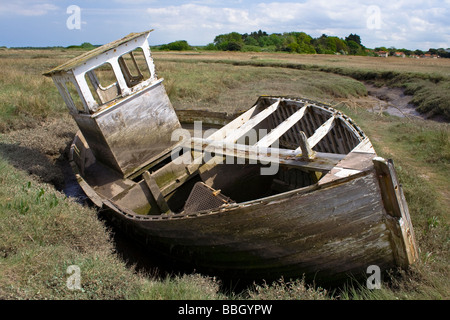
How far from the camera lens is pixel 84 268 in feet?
12.3

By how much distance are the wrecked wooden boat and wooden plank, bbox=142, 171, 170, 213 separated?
19mm

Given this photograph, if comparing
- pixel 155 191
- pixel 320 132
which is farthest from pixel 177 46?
pixel 320 132

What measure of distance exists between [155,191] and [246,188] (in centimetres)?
201

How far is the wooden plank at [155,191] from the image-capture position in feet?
19.2

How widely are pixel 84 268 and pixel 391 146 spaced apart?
368 inches

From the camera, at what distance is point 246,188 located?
682 cm

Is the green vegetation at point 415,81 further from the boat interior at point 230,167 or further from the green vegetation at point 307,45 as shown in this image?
the green vegetation at point 307,45

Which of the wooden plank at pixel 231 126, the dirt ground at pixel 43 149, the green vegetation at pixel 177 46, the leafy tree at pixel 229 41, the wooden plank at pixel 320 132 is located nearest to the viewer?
the wooden plank at pixel 320 132

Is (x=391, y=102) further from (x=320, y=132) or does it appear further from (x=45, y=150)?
(x=45, y=150)

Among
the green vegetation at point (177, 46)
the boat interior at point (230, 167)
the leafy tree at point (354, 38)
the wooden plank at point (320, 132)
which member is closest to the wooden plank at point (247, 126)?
the boat interior at point (230, 167)

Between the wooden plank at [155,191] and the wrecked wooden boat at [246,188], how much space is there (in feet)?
0.06
